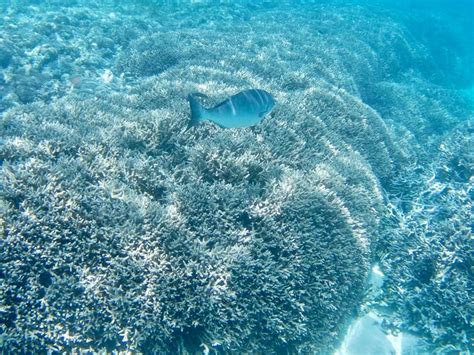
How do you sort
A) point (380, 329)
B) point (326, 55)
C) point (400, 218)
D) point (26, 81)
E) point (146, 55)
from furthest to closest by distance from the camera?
point (326, 55) < point (146, 55) < point (26, 81) < point (400, 218) < point (380, 329)

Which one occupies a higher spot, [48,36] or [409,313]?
[48,36]

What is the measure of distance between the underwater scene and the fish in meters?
0.02

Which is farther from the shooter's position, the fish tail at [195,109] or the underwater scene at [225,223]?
the fish tail at [195,109]

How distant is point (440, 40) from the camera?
2553 centimetres

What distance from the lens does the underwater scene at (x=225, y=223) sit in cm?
279

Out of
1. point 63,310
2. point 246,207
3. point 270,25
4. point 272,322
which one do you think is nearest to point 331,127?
point 246,207

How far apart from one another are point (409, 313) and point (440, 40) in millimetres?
28696

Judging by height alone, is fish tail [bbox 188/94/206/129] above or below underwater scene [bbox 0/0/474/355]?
above

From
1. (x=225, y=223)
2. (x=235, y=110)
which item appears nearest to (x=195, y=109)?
(x=235, y=110)

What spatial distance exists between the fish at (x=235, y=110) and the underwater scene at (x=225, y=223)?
0.05ft

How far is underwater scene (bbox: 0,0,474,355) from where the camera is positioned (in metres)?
2.79

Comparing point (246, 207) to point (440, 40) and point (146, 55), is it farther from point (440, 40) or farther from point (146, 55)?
point (440, 40)

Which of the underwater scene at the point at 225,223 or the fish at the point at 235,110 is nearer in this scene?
the underwater scene at the point at 225,223

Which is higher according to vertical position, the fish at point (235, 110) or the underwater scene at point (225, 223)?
the fish at point (235, 110)
